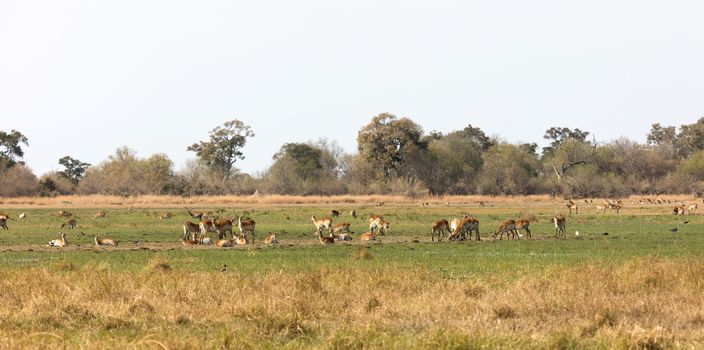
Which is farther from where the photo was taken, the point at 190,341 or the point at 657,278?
the point at 657,278

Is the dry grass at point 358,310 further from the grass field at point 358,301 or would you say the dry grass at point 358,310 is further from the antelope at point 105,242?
the antelope at point 105,242

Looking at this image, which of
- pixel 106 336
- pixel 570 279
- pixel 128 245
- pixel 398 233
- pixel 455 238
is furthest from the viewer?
pixel 398 233

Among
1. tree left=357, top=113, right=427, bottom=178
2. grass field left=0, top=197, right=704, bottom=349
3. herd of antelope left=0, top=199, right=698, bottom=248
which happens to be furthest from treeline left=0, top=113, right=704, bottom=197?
grass field left=0, top=197, right=704, bottom=349

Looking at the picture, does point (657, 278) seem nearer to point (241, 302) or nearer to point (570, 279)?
point (570, 279)

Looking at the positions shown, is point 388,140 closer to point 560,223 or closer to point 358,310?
point 560,223

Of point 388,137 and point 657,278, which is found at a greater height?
point 388,137

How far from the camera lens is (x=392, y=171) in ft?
312

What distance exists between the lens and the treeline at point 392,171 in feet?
299

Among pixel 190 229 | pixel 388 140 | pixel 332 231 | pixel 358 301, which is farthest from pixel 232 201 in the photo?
pixel 358 301

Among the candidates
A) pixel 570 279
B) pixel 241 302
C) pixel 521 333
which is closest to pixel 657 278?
pixel 570 279

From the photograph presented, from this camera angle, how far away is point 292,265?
22312 millimetres

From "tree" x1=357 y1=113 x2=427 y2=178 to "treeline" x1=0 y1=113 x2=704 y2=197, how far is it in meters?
0.10

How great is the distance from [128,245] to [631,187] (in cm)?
7097

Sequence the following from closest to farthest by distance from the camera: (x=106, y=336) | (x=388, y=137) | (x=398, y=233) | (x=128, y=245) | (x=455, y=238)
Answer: (x=106, y=336)
(x=128, y=245)
(x=455, y=238)
(x=398, y=233)
(x=388, y=137)
